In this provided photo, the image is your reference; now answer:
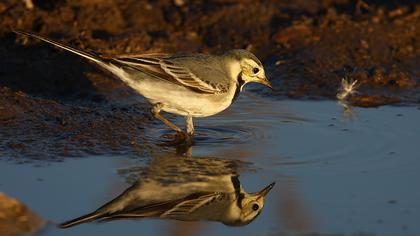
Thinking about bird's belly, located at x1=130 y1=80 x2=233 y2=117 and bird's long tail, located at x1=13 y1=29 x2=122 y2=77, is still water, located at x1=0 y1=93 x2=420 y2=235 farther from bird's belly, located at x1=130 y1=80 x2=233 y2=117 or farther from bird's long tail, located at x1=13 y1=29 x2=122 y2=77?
bird's long tail, located at x1=13 y1=29 x2=122 y2=77

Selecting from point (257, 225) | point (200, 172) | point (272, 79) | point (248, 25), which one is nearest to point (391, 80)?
point (272, 79)

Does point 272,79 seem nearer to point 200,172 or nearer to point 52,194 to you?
point 200,172

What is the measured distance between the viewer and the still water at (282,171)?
724cm

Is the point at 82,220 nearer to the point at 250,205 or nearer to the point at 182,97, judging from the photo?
the point at 250,205

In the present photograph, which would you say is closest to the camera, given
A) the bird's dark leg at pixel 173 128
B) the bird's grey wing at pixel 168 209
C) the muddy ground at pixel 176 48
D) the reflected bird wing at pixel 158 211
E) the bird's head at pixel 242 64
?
the reflected bird wing at pixel 158 211

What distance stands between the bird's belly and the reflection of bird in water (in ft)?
2.50

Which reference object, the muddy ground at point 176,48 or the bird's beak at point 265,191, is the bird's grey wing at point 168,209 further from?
the muddy ground at point 176,48

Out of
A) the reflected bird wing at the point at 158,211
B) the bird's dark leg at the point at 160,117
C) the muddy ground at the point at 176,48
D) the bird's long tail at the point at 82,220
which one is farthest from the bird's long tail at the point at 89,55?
the bird's long tail at the point at 82,220

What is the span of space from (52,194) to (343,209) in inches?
98.8

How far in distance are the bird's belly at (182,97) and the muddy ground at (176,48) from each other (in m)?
0.55

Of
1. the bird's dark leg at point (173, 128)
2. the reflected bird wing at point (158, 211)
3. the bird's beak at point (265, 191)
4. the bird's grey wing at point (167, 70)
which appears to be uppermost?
the bird's grey wing at point (167, 70)

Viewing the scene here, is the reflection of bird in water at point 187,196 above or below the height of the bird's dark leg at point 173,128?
below

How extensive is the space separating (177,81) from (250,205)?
91.7 inches

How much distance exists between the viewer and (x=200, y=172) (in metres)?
8.61
